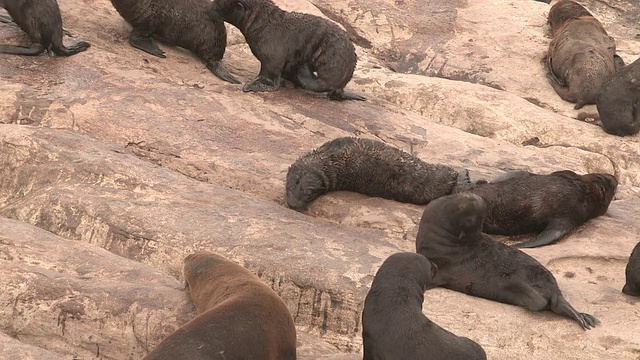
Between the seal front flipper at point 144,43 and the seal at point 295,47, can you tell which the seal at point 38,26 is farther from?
the seal at point 295,47

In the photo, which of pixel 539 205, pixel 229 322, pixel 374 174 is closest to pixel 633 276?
pixel 539 205

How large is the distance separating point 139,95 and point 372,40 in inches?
218

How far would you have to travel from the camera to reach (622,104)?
12.3 metres

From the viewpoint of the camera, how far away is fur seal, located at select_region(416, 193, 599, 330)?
23.2 ft

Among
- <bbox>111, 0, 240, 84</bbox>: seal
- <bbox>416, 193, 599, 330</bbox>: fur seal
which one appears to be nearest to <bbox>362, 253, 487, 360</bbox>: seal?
<bbox>416, 193, 599, 330</bbox>: fur seal

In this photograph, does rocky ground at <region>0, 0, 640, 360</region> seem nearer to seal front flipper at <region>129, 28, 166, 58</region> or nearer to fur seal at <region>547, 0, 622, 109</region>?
seal front flipper at <region>129, 28, 166, 58</region>

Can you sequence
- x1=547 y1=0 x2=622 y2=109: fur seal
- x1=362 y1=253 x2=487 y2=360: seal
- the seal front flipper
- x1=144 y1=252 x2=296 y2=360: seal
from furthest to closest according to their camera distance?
x1=547 y1=0 x2=622 y2=109: fur seal < the seal front flipper < x1=362 y1=253 x2=487 y2=360: seal < x1=144 y1=252 x2=296 y2=360: seal

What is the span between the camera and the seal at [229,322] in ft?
17.5

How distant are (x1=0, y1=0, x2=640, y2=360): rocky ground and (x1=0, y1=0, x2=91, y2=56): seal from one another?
0.15m

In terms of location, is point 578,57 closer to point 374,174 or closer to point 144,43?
point 374,174

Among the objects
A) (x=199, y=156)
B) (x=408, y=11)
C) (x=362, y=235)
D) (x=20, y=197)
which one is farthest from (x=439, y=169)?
(x=408, y=11)

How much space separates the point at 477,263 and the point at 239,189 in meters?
2.70

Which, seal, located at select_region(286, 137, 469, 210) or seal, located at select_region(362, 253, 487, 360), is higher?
seal, located at select_region(362, 253, 487, 360)

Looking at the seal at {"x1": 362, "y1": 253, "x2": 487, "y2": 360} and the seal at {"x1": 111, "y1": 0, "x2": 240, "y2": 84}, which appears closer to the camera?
the seal at {"x1": 362, "y1": 253, "x2": 487, "y2": 360}
